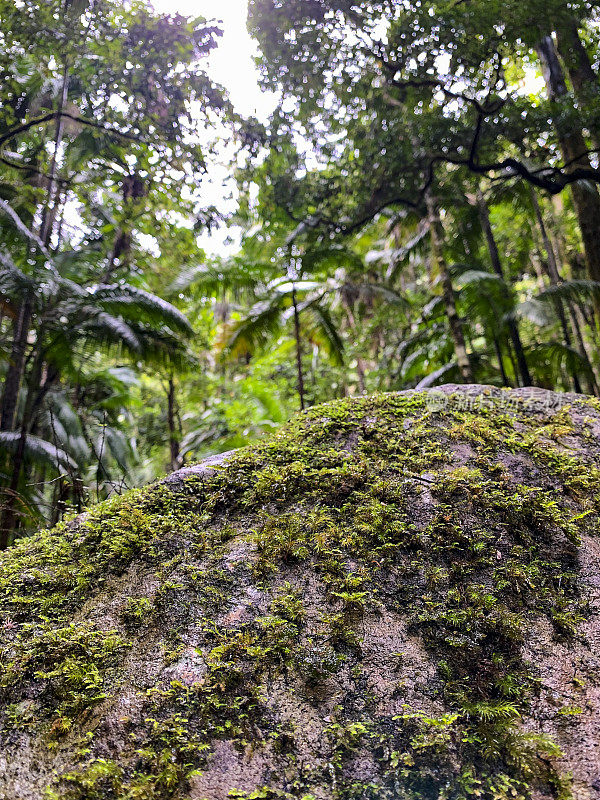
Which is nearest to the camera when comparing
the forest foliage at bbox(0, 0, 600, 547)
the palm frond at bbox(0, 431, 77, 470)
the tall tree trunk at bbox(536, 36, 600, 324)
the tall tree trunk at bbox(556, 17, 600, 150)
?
the forest foliage at bbox(0, 0, 600, 547)

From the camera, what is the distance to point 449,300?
7258 mm

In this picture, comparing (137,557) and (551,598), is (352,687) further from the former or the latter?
(137,557)

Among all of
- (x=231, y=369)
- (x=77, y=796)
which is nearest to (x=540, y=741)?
(x=77, y=796)

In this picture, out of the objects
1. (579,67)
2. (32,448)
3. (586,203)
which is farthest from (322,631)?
(579,67)

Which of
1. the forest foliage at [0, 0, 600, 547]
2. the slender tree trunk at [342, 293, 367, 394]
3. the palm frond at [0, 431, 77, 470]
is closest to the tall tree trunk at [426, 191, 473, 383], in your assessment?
the forest foliage at [0, 0, 600, 547]

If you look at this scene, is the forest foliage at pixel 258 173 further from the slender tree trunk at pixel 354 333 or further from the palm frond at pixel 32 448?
the slender tree trunk at pixel 354 333

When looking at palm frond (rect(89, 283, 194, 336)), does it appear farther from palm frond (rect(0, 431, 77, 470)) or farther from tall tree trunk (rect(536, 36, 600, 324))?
tall tree trunk (rect(536, 36, 600, 324))

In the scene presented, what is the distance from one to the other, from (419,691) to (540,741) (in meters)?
0.45

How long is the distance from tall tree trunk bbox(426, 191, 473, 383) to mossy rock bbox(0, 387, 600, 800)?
3542mm

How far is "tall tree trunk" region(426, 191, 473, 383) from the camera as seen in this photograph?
6870mm

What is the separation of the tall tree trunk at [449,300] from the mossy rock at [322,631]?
3.54 metres

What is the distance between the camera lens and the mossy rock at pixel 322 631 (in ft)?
5.61

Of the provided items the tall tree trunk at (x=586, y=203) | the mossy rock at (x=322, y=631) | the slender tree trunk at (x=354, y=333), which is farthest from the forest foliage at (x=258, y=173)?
the slender tree trunk at (x=354, y=333)

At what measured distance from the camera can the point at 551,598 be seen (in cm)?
232
